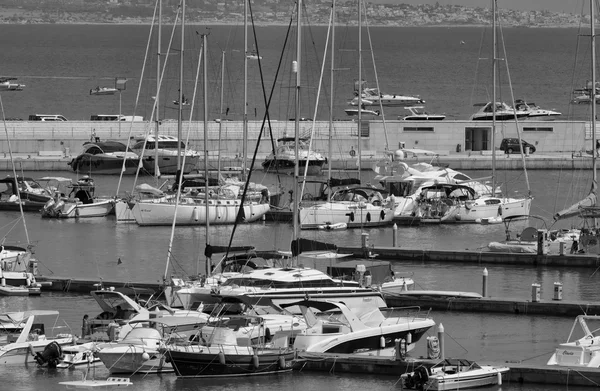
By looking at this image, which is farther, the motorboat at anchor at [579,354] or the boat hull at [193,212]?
the boat hull at [193,212]

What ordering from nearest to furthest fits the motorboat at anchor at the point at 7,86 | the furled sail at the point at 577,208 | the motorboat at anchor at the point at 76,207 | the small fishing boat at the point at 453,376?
the small fishing boat at the point at 453,376, the furled sail at the point at 577,208, the motorboat at anchor at the point at 76,207, the motorboat at anchor at the point at 7,86

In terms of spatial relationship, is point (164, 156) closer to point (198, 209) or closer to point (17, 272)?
point (198, 209)

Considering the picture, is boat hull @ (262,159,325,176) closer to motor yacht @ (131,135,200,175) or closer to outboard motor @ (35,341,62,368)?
motor yacht @ (131,135,200,175)

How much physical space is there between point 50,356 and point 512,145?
1991 inches

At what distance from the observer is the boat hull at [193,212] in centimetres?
5469

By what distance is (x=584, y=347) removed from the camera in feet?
95.9

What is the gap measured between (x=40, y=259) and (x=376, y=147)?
32.9 m

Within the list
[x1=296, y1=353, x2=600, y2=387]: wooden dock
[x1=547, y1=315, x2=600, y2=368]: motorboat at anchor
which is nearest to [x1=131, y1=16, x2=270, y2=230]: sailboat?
[x1=296, y1=353, x2=600, y2=387]: wooden dock

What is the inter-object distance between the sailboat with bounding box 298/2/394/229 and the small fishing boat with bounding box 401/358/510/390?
25.3 metres

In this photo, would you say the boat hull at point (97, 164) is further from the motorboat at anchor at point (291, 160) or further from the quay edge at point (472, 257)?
the quay edge at point (472, 257)

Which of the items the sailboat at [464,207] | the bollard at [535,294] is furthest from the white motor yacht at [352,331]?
the sailboat at [464,207]

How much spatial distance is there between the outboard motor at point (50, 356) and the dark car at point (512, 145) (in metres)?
49.9

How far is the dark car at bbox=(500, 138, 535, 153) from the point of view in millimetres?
77062

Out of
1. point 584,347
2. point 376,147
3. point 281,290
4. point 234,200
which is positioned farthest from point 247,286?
point 376,147
